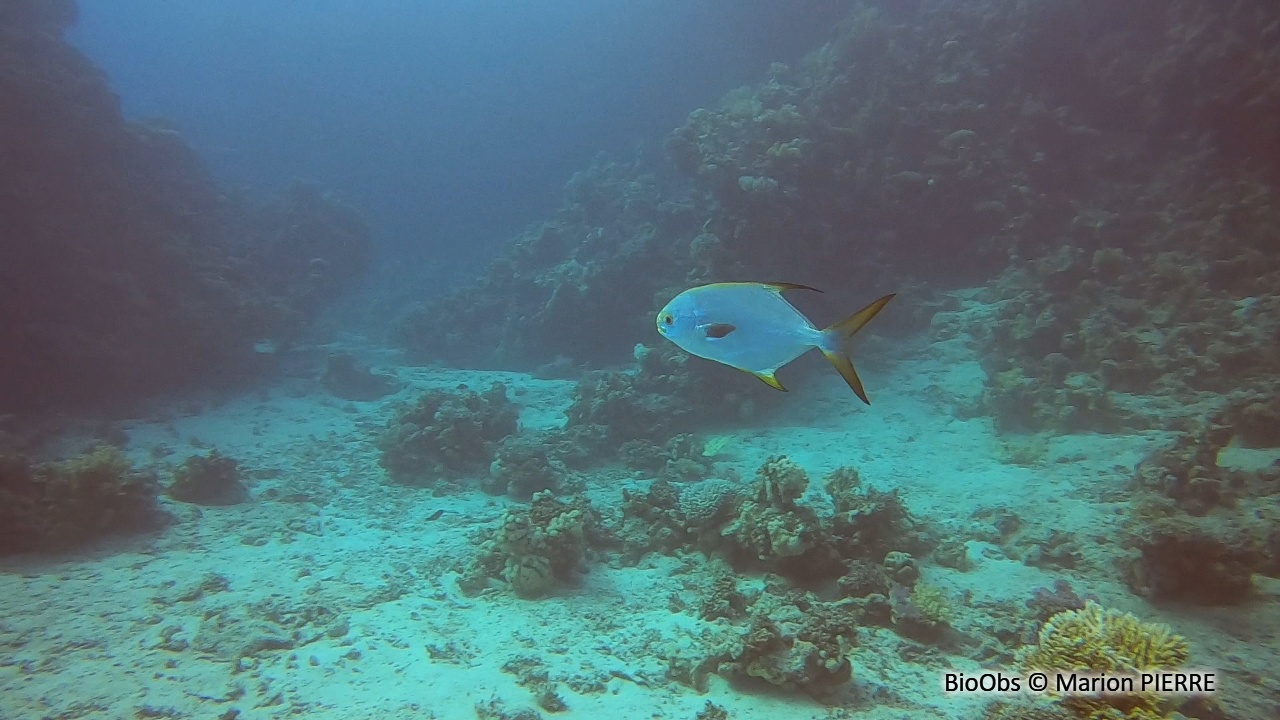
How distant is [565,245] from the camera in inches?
730

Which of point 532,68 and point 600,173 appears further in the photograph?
point 532,68

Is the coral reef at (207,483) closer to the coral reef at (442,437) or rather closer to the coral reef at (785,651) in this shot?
the coral reef at (442,437)

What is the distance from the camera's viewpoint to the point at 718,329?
2.54 metres

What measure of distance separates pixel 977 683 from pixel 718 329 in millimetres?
2976

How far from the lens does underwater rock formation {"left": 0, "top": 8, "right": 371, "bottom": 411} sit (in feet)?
30.7

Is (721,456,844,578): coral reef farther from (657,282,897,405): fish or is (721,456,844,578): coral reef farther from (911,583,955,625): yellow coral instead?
(657,282,897,405): fish

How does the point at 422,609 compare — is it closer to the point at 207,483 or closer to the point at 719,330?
the point at 719,330

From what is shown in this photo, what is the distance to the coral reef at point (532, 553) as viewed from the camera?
505 cm

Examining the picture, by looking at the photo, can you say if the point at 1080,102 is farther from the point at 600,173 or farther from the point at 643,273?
the point at 600,173

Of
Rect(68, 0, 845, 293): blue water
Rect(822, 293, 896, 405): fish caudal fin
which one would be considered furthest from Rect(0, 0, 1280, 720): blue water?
Rect(68, 0, 845, 293): blue water

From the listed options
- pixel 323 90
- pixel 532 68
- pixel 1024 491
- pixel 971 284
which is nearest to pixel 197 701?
pixel 1024 491

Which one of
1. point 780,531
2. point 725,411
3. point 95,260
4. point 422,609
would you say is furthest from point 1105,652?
point 95,260

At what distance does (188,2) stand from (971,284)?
79.3 meters

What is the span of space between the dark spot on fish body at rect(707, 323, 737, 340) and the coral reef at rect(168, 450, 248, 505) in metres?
7.33
